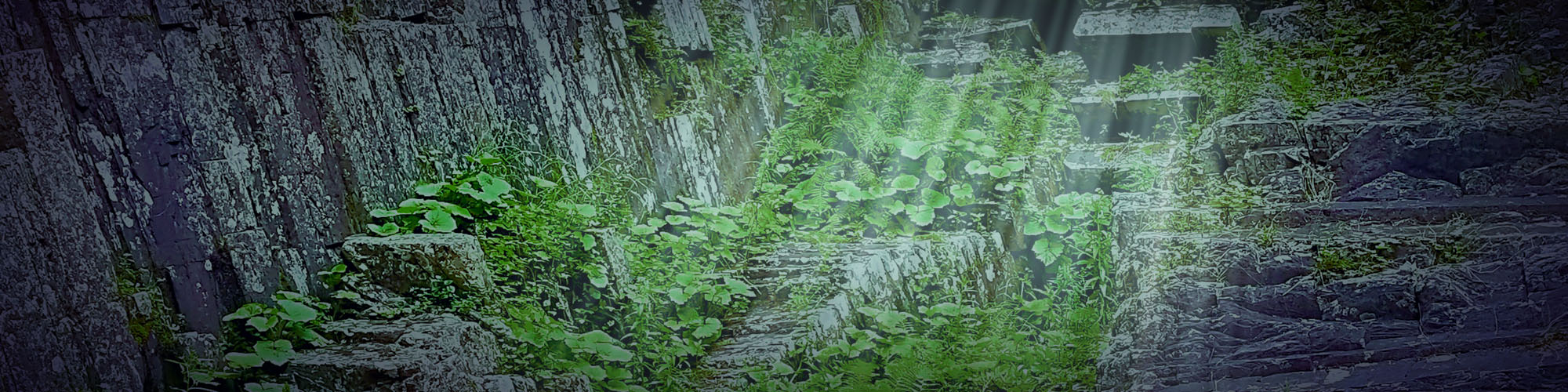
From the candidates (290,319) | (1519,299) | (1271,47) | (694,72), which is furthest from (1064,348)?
(290,319)

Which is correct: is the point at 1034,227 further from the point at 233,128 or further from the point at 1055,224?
the point at 233,128

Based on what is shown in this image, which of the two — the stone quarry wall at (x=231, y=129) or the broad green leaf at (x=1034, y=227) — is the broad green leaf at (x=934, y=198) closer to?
the broad green leaf at (x=1034, y=227)

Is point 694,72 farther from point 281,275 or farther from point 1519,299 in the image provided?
point 1519,299

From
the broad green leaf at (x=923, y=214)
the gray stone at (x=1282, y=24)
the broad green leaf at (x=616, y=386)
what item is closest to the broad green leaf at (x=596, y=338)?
the broad green leaf at (x=616, y=386)

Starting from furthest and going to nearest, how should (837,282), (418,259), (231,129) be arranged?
1. (837,282)
2. (418,259)
3. (231,129)

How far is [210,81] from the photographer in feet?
7.74

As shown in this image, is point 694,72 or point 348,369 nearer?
point 348,369

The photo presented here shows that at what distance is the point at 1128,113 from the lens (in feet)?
8.43

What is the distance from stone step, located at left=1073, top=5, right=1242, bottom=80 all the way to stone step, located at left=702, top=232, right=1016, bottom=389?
0.66 metres

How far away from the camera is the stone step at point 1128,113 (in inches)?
99.3

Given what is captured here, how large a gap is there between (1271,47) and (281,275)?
3025mm

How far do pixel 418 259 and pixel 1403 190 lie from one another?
2912mm

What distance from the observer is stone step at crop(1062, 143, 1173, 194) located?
8.38 ft

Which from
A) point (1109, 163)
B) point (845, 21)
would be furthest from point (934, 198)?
point (845, 21)
